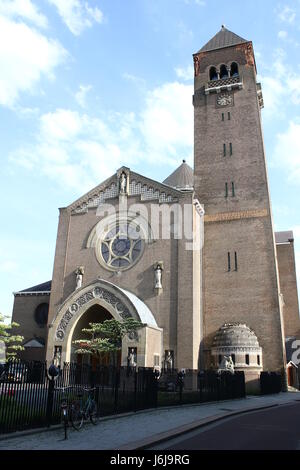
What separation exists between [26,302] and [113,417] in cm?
2595

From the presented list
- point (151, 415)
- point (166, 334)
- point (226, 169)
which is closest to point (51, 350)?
point (166, 334)

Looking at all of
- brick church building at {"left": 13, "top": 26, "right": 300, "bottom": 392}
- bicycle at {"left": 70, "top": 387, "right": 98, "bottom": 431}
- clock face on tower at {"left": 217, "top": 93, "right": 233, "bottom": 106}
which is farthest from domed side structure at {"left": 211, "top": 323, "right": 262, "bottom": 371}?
clock face on tower at {"left": 217, "top": 93, "right": 233, "bottom": 106}

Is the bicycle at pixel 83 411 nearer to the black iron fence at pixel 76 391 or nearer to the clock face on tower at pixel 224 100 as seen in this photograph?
the black iron fence at pixel 76 391

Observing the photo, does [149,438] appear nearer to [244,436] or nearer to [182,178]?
[244,436]

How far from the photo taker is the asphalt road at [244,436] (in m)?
9.54

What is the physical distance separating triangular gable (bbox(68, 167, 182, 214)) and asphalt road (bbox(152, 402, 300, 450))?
2045cm

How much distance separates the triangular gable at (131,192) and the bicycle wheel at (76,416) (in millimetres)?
22376

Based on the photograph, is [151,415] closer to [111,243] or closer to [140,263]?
[140,263]

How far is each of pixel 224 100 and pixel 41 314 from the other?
26.0m

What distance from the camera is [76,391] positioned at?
13.5 m

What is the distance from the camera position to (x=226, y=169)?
36.9 metres

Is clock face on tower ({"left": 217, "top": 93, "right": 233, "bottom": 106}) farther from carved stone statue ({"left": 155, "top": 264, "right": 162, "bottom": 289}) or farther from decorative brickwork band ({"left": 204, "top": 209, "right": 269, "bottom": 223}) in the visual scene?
carved stone statue ({"left": 155, "top": 264, "right": 162, "bottom": 289})

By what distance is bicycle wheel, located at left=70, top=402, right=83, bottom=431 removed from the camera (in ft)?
37.9

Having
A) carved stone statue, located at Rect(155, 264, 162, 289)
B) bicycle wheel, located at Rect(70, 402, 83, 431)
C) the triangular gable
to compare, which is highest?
the triangular gable
